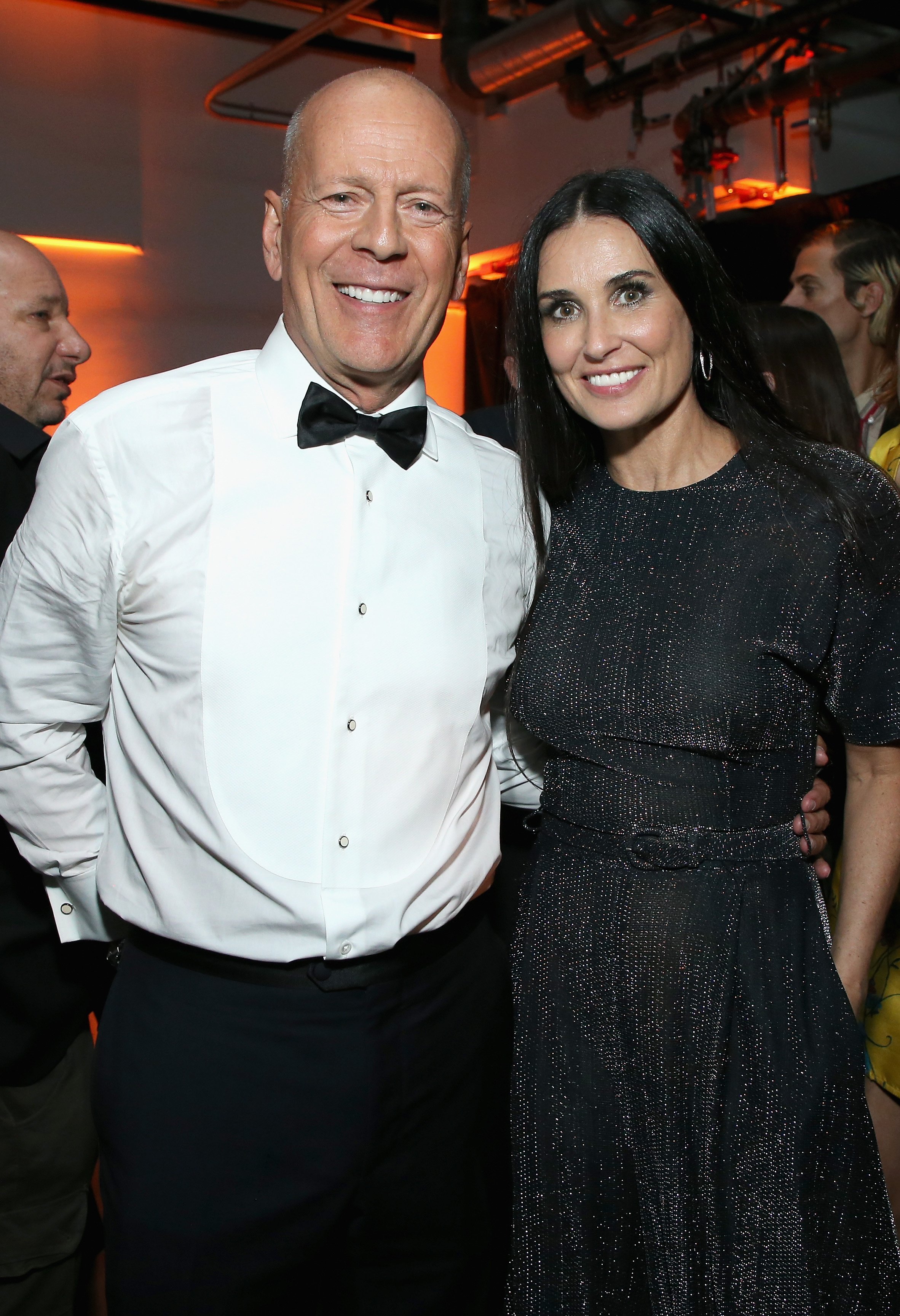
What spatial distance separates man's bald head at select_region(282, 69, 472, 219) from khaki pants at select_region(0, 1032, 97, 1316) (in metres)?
1.57

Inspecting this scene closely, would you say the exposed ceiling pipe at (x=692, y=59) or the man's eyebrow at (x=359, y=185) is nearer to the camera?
the man's eyebrow at (x=359, y=185)

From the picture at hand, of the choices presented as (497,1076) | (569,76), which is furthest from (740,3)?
(497,1076)

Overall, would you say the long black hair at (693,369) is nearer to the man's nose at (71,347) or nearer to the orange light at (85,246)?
the man's nose at (71,347)

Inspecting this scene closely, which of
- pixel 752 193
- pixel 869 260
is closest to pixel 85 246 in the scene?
pixel 752 193

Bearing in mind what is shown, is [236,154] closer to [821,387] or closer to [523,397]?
[821,387]

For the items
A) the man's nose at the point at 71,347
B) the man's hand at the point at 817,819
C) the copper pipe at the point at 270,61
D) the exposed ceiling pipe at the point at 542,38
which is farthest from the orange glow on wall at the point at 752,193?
the man's hand at the point at 817,819

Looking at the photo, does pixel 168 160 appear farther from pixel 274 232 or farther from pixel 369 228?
pixel 369 228

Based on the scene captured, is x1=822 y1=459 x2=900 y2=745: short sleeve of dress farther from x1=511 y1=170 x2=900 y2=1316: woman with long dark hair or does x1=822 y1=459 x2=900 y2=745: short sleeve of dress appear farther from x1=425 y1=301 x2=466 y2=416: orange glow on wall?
x1=425 y1=301 x2=466 y2=416: orange glow on wall

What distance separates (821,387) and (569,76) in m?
3.94

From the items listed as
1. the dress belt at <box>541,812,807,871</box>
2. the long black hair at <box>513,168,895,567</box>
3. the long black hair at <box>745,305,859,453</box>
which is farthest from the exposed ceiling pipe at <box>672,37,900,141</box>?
the dress belt at <box>541,812,807,871</box>

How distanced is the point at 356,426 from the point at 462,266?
1.07 feet

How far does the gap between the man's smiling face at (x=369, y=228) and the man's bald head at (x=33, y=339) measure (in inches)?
46.4

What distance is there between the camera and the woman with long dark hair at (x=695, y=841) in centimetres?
140

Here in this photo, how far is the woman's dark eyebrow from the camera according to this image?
152cm
